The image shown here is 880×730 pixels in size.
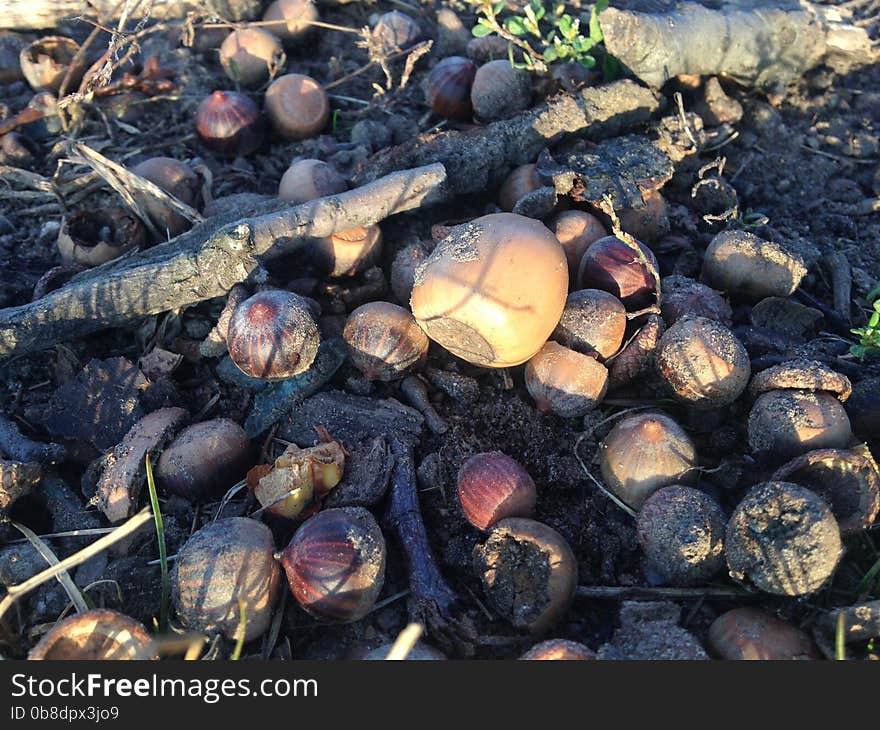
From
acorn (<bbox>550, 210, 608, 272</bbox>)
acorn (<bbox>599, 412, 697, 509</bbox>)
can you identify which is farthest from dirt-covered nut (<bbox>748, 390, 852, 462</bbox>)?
acorn (<bbox>550, 210, 608, 272</bbox>)

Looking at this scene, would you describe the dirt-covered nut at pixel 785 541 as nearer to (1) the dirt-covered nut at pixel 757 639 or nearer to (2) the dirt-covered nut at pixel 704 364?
(1) the dirt-covered nut at pixel 757 639

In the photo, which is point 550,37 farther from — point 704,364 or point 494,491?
point 494,491

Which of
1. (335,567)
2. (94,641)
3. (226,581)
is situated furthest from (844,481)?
(94,641)

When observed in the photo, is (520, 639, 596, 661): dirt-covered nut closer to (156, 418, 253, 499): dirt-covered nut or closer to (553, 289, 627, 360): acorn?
(553, 289, 627, 360): acorn

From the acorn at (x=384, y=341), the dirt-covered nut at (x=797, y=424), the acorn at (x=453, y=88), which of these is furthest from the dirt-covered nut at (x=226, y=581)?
the acorn at (x=453, y=88)

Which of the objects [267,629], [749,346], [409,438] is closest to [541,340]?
[409,438]

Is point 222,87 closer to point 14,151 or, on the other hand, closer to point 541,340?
point 14,151
